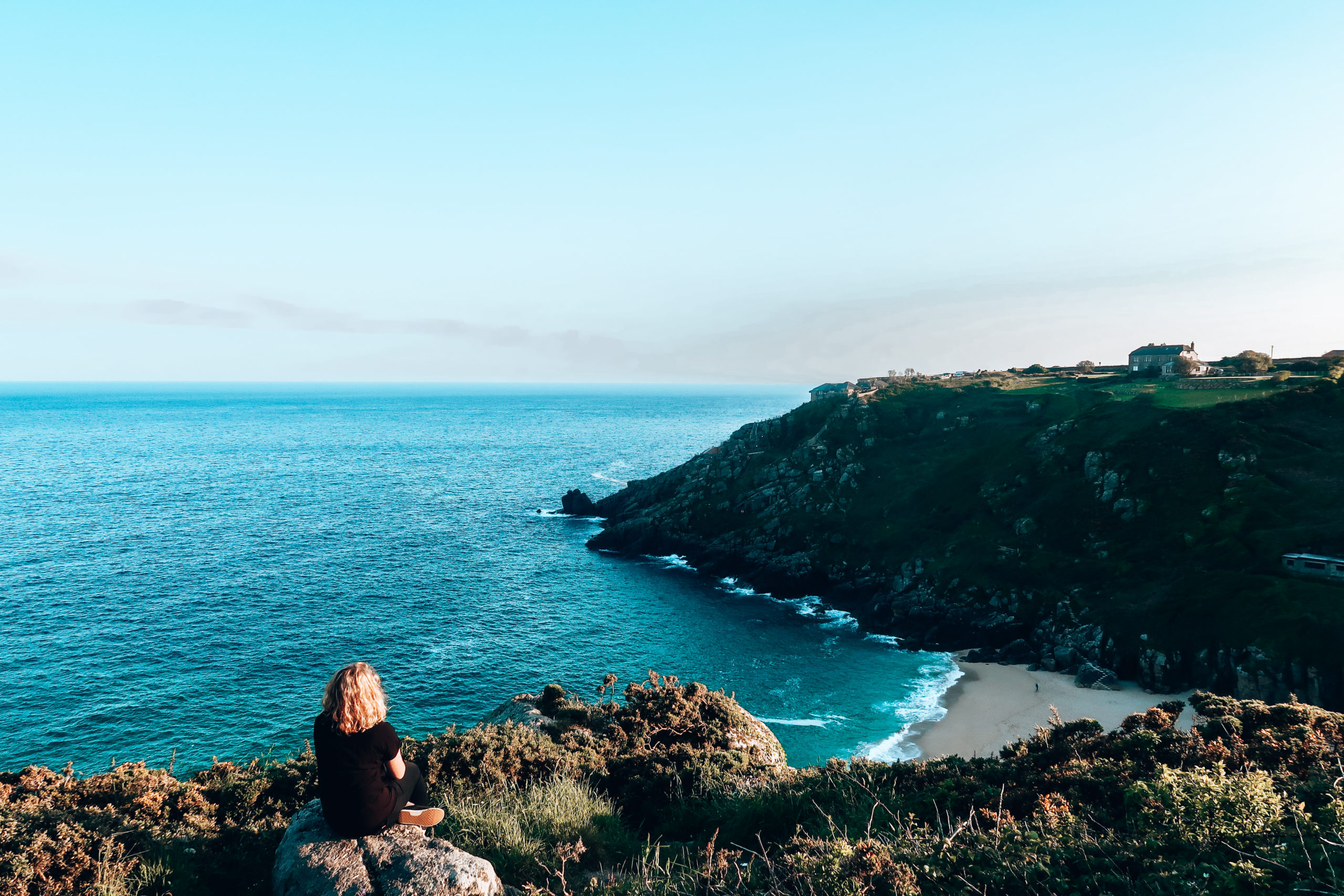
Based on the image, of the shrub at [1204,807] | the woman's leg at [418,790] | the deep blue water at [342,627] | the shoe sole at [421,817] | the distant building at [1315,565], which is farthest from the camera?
the distant building at [1315,565]

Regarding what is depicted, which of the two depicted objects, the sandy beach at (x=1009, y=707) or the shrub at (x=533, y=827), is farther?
the sandy beach at (x=1009, y=707)

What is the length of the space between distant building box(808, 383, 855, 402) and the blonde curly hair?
94.0 meters

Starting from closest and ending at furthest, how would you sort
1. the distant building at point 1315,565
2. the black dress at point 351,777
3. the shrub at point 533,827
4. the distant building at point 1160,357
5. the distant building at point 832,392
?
the black dress at point 351,777 < the shrub at point 533,827 < the distant building at point 1315,565 < the distant building at point 1160,357 < the distant building at point 832,392

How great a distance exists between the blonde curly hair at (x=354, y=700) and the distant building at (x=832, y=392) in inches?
3702

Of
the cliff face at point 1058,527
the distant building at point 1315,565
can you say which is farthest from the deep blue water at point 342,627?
the distant building at point 1315,565

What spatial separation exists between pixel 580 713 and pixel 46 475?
13960 centimetres

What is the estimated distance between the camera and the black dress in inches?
298

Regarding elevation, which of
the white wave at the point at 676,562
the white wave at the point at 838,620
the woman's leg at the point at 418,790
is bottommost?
the white wave at the point at 838,620

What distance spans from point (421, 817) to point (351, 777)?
1.21m

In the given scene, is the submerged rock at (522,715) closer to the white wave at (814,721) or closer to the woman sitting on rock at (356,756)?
the woman sitting on rock at (356,756)

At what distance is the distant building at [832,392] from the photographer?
103 meters

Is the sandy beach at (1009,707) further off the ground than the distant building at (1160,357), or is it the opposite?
the distant building at (1160,357)

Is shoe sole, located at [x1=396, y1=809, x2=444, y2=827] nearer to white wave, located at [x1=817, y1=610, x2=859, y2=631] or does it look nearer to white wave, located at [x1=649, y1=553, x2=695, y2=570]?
white wave, located at [x1=817, y1=610, x2=859, y2=631]

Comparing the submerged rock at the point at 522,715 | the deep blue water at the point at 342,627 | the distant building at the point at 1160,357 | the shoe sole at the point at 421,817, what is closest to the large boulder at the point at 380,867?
the shoe sole at the point at 421,817
